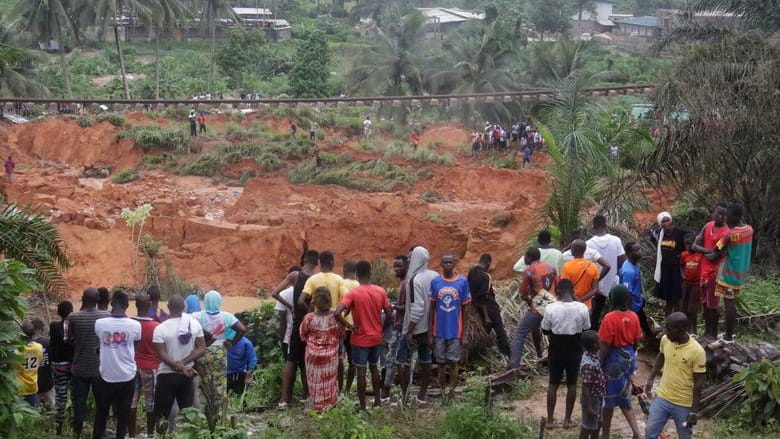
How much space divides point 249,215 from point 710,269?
1910 cm

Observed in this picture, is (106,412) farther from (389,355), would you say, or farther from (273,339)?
(273,339)

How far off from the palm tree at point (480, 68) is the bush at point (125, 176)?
14.2 m

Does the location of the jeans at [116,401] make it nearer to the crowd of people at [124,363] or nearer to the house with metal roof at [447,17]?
the crowd of people at [124,363]

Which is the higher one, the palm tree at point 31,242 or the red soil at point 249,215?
the palm tree at point 31,242

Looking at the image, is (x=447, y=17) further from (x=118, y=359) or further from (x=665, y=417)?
(x=665, y=417)

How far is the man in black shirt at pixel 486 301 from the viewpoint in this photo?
32.2ft

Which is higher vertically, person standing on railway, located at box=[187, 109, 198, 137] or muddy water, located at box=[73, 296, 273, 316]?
person standing on railway, located at box=[187, 109, 198, 137]

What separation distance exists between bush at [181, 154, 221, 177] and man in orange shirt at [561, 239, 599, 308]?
85.7 feet

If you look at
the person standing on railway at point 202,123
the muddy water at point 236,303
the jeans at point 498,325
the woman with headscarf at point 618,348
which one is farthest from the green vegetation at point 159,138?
the woman with headscarf at point 618,348

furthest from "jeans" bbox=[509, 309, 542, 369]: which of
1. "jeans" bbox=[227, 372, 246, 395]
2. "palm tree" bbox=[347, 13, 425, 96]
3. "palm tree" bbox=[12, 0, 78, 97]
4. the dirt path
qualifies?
"palm tree" bbox=[12, 0, 78, 97]

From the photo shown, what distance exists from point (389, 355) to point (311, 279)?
107 cm

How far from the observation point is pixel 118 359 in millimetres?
7883

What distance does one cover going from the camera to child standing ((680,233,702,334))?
1031 centimetres

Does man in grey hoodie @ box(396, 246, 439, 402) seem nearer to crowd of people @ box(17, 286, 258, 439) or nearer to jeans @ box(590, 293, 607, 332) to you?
crowd of people @ box(17, 286, 258, 439)
